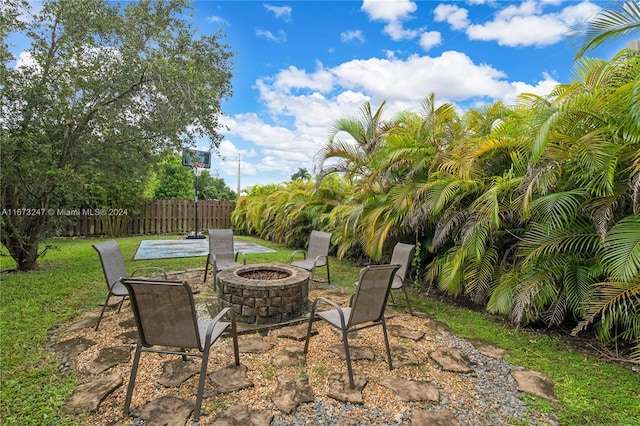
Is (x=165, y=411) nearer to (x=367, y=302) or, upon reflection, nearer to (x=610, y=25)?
(x=367, y=302)

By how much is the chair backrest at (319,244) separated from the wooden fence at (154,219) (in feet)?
26.0

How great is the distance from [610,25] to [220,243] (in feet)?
16.5

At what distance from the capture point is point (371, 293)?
7.87 ft

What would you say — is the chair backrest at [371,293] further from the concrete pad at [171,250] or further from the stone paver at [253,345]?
the concrete pad at [171,250]

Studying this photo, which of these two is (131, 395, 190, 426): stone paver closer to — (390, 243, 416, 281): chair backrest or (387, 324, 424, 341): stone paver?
(387, 324, 424, 341): stone paver

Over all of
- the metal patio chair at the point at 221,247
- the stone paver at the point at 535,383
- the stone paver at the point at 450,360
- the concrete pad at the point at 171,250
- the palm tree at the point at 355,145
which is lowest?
the stone paver at the point at 535,383

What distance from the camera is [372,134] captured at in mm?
6039

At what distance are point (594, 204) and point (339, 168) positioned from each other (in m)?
4.07

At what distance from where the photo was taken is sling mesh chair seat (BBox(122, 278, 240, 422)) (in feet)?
6.00

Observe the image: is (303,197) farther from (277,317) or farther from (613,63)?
(613,63)

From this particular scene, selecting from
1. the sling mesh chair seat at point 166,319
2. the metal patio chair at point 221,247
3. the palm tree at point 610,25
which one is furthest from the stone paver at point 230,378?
the palm tree at point 610,25

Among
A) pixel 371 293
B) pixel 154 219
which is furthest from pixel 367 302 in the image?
pixel 154 219

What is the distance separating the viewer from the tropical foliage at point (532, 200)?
2568 millimetres

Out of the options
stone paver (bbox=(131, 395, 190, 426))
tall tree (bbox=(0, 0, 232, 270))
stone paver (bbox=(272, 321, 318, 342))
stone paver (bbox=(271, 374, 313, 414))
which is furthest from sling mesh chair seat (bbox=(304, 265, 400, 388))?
tall tree (bbox=(0, 0, 232, 270))
